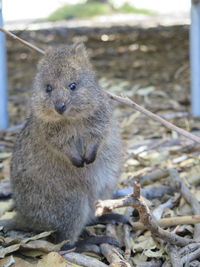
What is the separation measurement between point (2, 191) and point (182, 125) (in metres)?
2.25

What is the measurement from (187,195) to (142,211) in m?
1.21

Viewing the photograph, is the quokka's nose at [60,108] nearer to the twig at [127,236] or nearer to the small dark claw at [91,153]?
the small dark claw at [91,153]

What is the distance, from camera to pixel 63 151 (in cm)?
367

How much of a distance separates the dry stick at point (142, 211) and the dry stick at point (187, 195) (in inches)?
8.1

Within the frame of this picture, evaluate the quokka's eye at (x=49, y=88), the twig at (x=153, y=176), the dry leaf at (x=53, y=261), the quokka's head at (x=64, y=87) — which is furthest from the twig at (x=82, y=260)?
the twig at (x=153, y=176)

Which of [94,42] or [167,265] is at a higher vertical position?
[94,42]

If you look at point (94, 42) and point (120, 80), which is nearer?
point (120, 80)

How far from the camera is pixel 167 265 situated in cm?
330

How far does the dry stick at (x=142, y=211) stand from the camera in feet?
8.52

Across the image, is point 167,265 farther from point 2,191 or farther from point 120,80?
point 120,80

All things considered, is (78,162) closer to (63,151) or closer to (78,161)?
(78,161)

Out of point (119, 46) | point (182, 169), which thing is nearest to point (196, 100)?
point (182, 169)

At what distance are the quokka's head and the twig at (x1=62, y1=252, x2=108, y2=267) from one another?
3.09 feet

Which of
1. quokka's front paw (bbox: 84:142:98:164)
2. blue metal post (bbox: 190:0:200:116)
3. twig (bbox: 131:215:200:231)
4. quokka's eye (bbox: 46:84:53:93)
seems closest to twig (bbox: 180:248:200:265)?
twig (bbox: 131:215:200:231)
